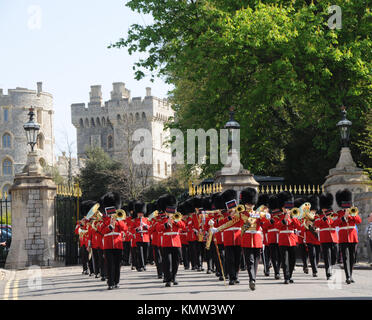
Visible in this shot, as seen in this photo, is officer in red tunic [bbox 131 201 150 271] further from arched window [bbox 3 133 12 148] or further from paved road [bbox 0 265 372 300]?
arched window [bbox 3 133 12 148]

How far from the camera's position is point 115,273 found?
549 inches

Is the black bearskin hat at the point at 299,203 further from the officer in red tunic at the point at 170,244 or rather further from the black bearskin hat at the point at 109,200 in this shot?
the black bearskin hat at the point at 109,200

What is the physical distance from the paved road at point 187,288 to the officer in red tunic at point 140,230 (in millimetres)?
1285

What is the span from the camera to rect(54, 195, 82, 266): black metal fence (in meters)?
22.3

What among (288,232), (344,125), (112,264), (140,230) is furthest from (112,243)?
(344,125)

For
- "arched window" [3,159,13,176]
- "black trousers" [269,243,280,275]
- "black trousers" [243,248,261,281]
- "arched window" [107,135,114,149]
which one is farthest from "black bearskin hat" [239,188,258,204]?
"arched window" [107,135,114,149]

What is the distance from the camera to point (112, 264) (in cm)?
1388

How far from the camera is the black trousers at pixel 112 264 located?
45.2 feet

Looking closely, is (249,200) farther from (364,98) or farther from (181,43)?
(181,43)

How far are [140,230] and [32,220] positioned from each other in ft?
13.7

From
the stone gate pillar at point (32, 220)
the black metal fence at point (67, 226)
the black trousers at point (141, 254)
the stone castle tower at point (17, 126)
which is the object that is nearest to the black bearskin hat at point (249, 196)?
the black trousers at point (141, 254)

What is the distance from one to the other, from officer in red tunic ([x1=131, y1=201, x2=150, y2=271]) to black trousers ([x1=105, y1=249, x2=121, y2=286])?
17.8 ft
